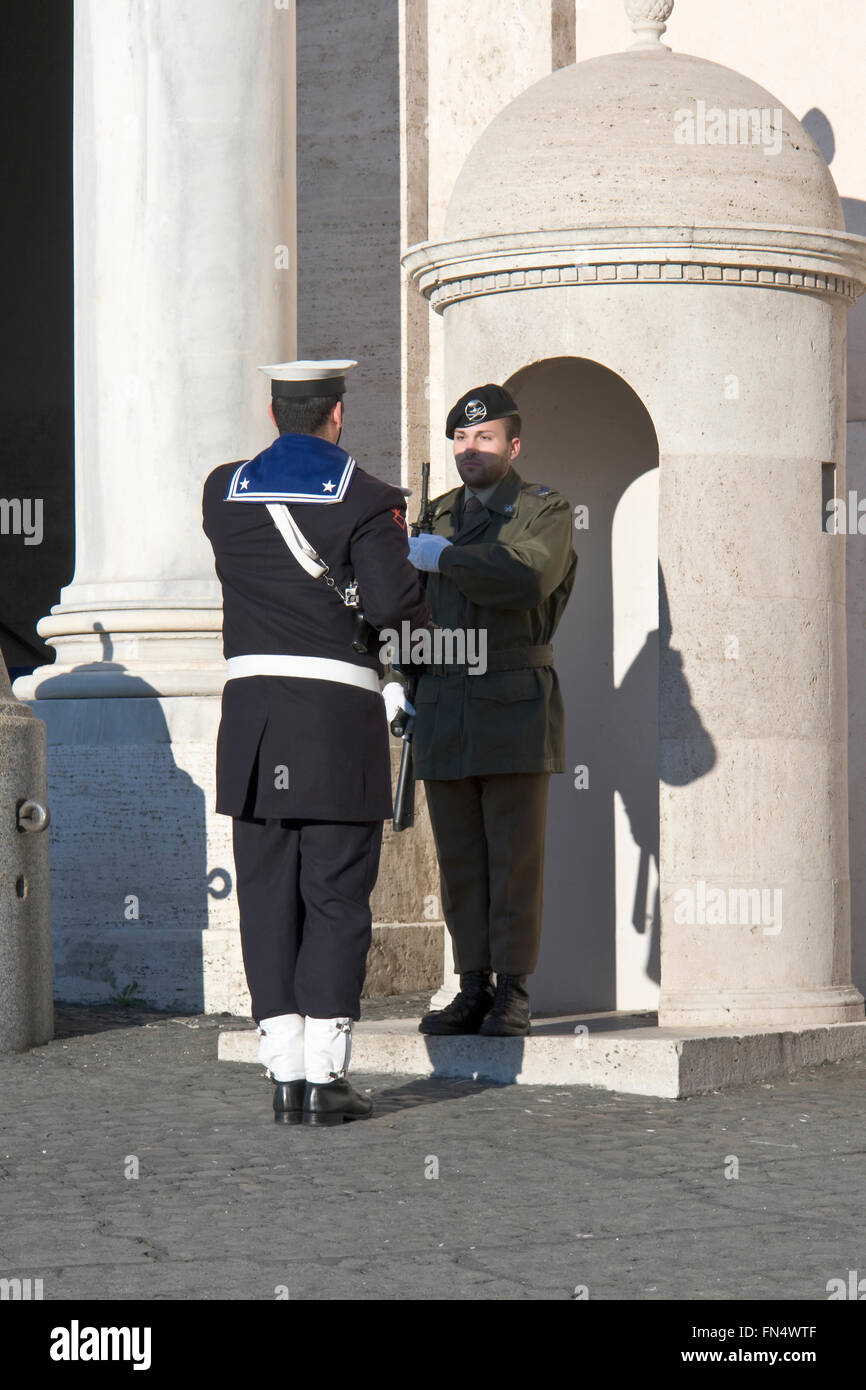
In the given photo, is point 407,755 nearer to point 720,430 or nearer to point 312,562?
point 312,562

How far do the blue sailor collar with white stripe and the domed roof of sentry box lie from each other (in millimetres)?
1662

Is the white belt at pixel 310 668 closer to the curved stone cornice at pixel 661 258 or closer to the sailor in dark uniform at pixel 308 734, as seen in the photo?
the sailor in dark uniform at pixel 308 734

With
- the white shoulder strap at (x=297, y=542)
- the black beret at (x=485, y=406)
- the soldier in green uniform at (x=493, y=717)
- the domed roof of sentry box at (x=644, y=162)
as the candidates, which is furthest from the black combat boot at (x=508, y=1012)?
the domed roof of sentry box at (x=644, y=162)

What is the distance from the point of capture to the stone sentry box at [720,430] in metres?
6.82

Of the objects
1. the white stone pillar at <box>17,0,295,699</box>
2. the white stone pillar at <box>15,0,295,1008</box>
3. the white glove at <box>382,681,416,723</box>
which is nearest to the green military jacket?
the white glove at <box>382,681,416,723</box>

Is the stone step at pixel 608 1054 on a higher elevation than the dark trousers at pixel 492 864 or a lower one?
lower

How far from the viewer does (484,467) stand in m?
6.46

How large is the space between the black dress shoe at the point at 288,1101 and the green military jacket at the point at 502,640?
1193 millimetres

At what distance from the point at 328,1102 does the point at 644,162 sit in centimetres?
314

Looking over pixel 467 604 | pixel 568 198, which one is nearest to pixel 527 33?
pixel 568 198

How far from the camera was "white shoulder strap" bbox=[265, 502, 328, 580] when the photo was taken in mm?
5508

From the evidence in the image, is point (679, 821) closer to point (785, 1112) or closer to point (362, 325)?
point (785, 1112)

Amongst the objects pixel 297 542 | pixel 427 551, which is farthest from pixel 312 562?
pixel 427 551

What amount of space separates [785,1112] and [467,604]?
174cm
